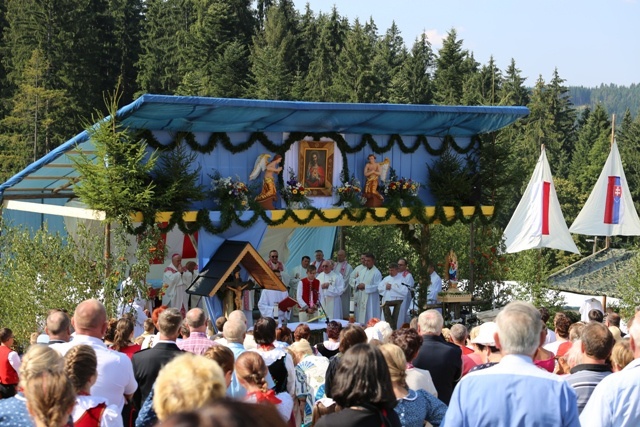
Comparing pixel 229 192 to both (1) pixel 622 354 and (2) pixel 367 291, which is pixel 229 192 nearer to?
(2) pixel 367 291

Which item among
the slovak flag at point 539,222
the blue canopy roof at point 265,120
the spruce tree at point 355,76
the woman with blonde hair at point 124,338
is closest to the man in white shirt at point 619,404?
the woman with blonde hair at point 124,338

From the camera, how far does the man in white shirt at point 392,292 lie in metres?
19.2

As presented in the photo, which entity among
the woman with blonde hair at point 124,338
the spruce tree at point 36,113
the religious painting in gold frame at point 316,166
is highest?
the spruce tree at point 36,113

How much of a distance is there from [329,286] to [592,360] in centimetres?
1369

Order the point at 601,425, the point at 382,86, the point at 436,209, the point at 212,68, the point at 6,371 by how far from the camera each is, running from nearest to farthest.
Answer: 1. the point at 601,425
2. the point at 6,371
3. the point at 436,209
4. the point at 212,68
5. the point at 382,86

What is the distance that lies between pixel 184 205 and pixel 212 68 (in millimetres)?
43033

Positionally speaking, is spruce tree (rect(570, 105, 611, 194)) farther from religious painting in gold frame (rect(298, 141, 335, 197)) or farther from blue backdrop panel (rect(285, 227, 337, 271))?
religious painting in gold frame (rect(298, 141, 335, 197))

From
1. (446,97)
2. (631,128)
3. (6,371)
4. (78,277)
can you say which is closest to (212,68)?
(446,97)

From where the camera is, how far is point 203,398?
12.1 feet

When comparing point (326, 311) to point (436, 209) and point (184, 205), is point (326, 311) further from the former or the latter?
point (184, 205)

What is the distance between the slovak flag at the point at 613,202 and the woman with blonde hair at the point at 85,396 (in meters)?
19.7

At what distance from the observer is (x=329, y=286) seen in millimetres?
19422

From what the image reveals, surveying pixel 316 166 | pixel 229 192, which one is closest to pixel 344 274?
pixel 316 166

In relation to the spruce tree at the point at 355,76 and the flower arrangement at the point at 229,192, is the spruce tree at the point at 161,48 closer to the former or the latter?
the spruce tree at the point at 355,76
